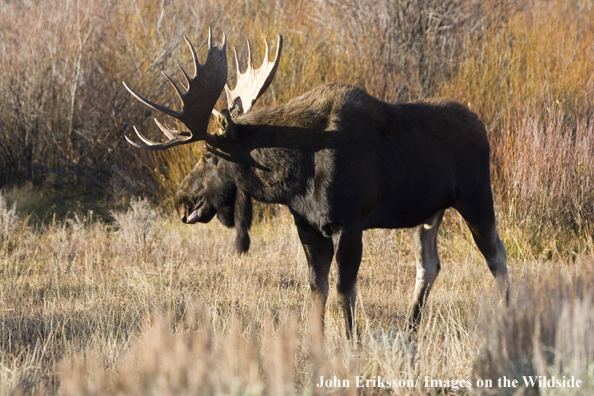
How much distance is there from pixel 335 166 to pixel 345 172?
0.08 meters

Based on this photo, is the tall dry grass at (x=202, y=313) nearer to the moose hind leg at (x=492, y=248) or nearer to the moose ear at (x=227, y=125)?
the moose hind leg at (x=492, y=248)

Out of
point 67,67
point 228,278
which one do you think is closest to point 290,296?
point 228,278

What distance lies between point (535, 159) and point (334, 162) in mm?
3888

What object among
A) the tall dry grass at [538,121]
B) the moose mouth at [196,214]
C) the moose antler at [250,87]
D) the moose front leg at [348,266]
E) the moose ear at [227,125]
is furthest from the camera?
the tall dry grass at [538,121]

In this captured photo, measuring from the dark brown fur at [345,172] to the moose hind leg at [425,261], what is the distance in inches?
20.5

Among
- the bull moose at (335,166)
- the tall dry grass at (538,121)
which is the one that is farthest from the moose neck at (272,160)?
the tall dry grass at (538,121)

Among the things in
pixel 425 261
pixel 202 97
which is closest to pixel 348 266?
pixel 425 261

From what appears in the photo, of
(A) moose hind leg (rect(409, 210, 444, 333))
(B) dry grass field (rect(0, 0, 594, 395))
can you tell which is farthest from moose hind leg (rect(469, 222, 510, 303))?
(A) moose hind leg (rect(409, 210, 444, 333))

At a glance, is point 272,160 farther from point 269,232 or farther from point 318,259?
point 269,232

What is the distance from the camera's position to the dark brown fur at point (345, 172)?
5145 mm

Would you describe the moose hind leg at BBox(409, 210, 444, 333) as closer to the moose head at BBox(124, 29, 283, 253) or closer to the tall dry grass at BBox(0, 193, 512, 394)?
the tall dry grass at BBox(0, 193, 512, 394)

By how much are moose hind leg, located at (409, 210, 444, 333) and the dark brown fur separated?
20.5 inches

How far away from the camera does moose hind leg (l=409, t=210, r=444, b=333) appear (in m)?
6.10

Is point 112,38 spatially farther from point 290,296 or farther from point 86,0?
point 290,296
